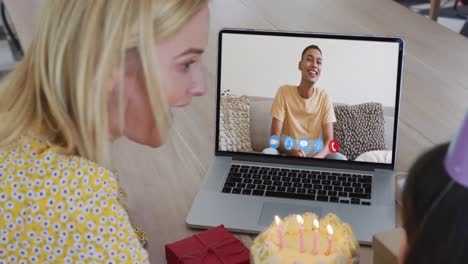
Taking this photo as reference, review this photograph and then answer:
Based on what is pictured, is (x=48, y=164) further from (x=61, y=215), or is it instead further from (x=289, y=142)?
(x=289, y=142)

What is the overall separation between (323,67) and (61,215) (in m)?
0.58

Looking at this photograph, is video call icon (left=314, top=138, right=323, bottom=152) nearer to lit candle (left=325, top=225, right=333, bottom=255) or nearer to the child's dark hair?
lit candle (left=325, top=225, right=333, bottom=255)

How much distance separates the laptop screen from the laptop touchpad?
12 cm

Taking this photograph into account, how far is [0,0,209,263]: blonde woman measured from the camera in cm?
68

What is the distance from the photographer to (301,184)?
1037 millimetres

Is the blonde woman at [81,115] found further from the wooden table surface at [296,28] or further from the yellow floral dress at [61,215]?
the wooden table surface at [296,28]

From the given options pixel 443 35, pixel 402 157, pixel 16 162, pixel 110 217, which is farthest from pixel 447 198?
pixel 443 35

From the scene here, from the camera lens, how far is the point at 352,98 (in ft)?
3.45

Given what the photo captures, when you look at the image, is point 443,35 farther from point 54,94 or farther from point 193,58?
point 54,94

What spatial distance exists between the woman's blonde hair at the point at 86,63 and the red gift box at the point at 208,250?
20 cm

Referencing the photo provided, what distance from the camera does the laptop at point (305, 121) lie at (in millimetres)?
1028

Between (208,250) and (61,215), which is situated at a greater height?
(61,215)

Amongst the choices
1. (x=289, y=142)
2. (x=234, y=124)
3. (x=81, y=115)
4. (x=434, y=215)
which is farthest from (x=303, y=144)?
(x=434, y=215)

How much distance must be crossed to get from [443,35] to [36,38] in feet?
3.51
